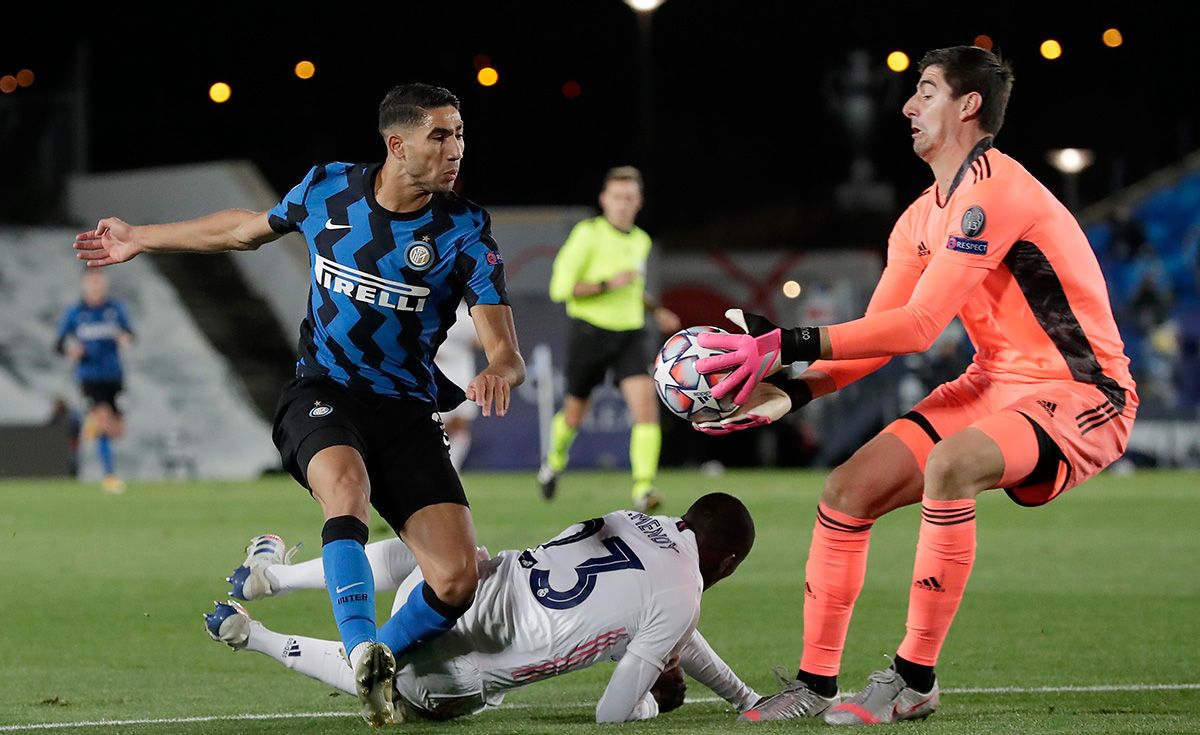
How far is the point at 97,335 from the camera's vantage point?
19.4 meters

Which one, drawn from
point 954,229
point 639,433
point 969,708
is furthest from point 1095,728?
point 639,433

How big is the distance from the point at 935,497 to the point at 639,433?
8.74 m

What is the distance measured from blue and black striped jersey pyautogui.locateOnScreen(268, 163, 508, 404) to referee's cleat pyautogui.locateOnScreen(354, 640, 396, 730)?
1351mm

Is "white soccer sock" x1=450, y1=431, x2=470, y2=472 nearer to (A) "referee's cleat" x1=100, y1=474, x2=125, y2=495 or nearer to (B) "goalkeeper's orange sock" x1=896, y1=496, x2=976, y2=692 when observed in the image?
(A) "referee's cleat" x1=100, y1=474, x2=125, y2=495

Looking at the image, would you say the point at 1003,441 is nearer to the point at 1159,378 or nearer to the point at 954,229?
the point at 954,229

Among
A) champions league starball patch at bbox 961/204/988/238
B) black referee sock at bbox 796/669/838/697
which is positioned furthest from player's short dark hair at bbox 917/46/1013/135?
black referee sock at bbox 796/669/838/697

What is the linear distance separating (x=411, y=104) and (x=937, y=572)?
2.39 meters

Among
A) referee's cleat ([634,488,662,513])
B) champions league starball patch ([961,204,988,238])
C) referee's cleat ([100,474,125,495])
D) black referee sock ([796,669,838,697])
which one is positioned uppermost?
champions league starball patch ([961,204,988,238])

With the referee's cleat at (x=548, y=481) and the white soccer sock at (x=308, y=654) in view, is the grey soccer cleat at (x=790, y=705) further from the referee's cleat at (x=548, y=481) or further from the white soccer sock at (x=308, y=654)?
the referee's cleat at (x=548, y=481)

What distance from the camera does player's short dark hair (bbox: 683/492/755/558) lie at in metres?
5.85

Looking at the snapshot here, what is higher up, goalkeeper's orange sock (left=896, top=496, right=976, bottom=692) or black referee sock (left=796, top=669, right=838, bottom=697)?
goalkeeper's orange sock (left=896, top=496, right=976, bottom=692)

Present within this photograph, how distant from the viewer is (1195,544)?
1212 cm

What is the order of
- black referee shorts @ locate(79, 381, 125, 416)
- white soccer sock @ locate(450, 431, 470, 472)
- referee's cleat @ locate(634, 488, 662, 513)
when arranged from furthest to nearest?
white soccer sock @ locate(450, 431, 470, 472)
black referee shorts @ locate(79, 381, 125, 416)
referee's cleat @ locate(634, 488, 662, 513)

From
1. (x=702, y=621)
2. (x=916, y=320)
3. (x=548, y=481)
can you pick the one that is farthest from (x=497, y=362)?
(x=548, y=481)
